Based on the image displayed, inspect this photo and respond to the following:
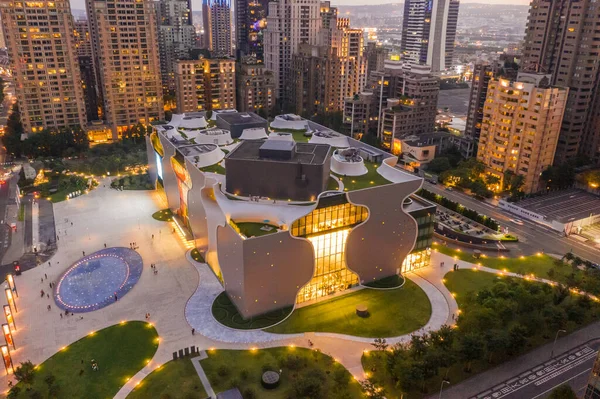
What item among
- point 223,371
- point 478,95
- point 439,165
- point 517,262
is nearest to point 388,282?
point 517,262

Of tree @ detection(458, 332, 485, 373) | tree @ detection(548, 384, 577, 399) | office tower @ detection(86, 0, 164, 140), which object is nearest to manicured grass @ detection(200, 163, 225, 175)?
tree @ detection(458, 332, 485, 373)

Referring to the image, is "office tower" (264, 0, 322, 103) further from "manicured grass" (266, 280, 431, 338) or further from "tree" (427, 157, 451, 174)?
"manicured grass" (266, 280, 431, 338)

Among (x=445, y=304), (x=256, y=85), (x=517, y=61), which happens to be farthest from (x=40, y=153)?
(x=517, y=61)

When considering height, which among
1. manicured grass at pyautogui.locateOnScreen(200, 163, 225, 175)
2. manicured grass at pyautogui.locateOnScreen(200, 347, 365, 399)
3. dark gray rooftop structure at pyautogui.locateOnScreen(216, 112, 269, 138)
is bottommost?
manicured grass at pyautogui.locateOnScreen(200, 347, 365, 399)

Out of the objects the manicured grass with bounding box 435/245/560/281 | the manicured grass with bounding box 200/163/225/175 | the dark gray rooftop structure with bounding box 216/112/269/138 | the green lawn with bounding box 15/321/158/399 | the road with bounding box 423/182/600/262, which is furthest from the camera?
the dark gray rooftop structure with bounding box 216/112/269/138

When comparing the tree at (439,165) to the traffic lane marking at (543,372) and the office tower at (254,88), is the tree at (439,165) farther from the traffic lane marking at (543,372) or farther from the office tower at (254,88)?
the office tower at (254,88)

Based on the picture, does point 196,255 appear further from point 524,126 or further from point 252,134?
point 524,126

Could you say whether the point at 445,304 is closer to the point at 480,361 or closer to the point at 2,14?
the point at 480,361

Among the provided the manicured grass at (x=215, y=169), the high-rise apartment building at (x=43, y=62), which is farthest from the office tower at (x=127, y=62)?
the manicured grass at (x=215, y=169)
